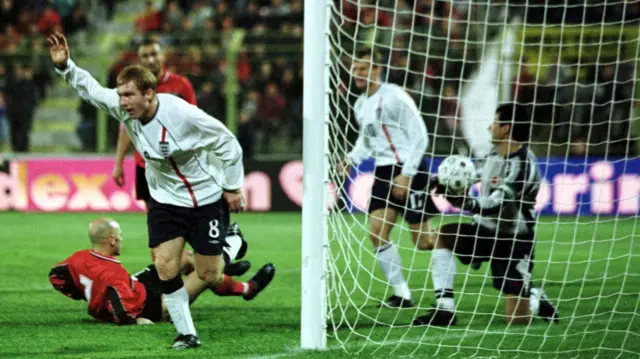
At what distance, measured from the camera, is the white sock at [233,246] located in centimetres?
638

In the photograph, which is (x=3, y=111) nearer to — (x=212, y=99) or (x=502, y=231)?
(x=212, y=99)

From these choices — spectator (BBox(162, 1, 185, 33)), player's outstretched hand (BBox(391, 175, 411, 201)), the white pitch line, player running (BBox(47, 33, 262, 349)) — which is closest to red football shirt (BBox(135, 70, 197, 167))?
player's outstretched hand (BBox(391, 175, 411, 201))

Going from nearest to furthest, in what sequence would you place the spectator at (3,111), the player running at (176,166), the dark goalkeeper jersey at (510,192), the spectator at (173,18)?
1. the player running at (176,166)
2. the dark goalkeeper jersey at (510,192)
3. the spectator at (3,111)
4. the spectator at (173,18)

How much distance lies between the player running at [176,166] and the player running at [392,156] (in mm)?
1598

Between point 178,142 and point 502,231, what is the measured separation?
7.21 ft

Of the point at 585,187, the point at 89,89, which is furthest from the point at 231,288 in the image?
the point at 585,187

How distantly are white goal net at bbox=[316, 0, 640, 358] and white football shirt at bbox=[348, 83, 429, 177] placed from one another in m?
0.19

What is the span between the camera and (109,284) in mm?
6141

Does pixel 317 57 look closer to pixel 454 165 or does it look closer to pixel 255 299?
pixel 454 165

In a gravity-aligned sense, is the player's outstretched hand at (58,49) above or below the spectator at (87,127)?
above

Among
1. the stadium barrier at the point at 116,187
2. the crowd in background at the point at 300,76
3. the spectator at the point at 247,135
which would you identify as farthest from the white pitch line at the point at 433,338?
the spectator at the point at 247,135

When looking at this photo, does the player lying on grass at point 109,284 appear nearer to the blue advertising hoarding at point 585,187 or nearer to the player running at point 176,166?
the player running at point 176,166

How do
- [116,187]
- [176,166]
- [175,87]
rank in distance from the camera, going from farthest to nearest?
[116,187] → [175,87] → [176,166]

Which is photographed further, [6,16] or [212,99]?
[6,16]
